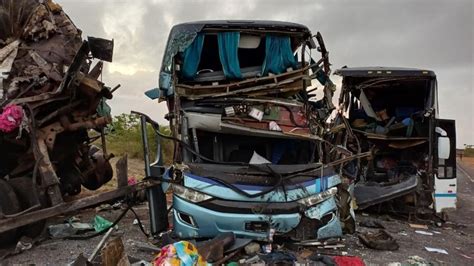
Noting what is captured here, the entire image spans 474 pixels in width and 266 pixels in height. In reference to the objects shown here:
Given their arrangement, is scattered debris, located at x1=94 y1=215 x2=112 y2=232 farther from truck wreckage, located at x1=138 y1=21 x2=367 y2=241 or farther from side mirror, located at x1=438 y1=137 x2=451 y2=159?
side mirror, located at x1=438 y1=137 x2=451 y2=159

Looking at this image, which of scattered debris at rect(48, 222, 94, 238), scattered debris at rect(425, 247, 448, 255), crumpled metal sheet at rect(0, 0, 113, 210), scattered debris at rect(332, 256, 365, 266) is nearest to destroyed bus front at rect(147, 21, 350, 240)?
scattered debris at rect(332, 256, 365, 266)

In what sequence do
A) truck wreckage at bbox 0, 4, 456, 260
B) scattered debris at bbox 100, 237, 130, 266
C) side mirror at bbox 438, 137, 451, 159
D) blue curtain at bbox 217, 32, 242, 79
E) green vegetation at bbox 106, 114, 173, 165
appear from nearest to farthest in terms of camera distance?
scattered debris at bbox 100, 237, 130, 266
truck wreckage at bbox 0, 4, 456, 260
blue curtain at bbox 217, 32, 242, 79
side mirror at bbox 438, 137, 451, 159
green vegetation at bbox 106, 114, 173, 165

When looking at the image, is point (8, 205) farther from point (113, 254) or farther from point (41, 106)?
point (113, 254)

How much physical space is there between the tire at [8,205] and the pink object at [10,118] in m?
0.73

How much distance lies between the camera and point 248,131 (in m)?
6.42

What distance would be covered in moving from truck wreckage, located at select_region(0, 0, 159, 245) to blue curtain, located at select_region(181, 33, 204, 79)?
3.61 feet

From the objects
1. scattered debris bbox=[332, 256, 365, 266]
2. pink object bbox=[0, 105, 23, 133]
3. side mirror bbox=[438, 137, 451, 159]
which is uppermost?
pink object bbox=[0, 105, 23, 133]

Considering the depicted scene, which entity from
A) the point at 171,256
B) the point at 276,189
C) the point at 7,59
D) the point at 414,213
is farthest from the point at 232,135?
the point at 414,213

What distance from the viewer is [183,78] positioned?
668 centimetres

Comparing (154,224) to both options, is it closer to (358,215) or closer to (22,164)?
(22,164)

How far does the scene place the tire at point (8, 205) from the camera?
5.74 meters

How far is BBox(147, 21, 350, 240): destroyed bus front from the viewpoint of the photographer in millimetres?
5559

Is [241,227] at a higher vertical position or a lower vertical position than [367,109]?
lower

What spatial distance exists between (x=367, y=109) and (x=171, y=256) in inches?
270
